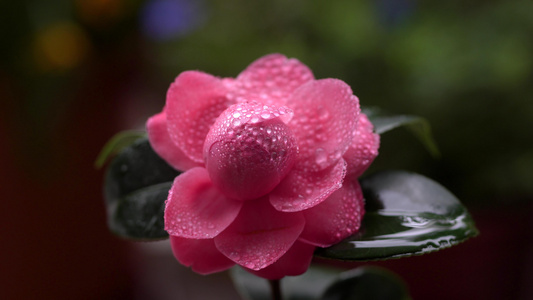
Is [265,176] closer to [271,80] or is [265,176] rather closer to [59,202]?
[271,80]

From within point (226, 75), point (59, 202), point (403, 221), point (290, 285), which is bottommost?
point (59, 202)

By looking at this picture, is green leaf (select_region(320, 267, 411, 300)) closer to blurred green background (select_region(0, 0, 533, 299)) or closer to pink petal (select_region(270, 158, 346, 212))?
pink petal (select_region(270, 158, 346, 212))

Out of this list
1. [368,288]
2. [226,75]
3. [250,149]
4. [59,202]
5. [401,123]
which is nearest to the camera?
[250,149]

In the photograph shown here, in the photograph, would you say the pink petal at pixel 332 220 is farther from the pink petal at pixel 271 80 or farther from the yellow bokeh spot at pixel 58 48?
the yellow bokeh spot at pixel 58 48

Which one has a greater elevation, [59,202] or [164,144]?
[164,144]

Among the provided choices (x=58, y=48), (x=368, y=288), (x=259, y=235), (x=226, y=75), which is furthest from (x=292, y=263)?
(x=58, y=48)

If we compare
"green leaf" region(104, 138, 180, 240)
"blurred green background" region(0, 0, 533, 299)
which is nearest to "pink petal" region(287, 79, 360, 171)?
"green leaf" region(104, 138, 180, 240)
